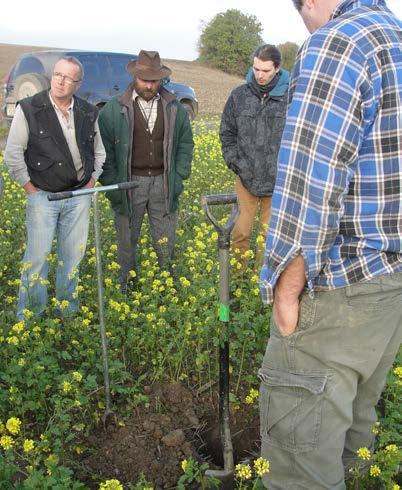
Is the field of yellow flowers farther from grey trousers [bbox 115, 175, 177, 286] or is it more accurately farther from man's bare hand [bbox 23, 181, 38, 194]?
man's bare hand [bbox 23, 181, 38, 194]

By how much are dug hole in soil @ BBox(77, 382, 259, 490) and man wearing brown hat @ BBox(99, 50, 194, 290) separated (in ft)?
5.35

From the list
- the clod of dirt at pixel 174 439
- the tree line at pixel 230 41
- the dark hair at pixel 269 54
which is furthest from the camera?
the tree line at pixel 230 41

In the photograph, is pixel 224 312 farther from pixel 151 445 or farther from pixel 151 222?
pixel 151 222

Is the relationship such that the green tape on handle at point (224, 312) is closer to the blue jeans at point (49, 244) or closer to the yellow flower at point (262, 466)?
the yellow flower at point (262, 466)

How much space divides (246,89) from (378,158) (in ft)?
11.5

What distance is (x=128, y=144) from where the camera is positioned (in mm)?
4785

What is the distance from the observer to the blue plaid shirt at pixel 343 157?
5.74ft

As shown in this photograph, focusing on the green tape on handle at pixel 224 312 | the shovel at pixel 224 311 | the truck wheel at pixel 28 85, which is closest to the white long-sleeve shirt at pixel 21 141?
the shovel at pixel 224 311

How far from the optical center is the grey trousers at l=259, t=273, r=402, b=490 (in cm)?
200

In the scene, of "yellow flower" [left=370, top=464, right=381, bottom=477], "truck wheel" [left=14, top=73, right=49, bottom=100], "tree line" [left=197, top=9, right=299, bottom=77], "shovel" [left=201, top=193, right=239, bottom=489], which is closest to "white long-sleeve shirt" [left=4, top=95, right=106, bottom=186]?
"shovel" [left=201, top=193, right=239, bottom=489]

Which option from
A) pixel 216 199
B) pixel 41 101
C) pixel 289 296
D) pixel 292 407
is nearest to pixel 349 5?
pixel 289 296

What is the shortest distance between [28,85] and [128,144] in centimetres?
753

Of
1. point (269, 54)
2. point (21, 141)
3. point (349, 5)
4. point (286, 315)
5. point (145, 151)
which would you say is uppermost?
point (269, 54)

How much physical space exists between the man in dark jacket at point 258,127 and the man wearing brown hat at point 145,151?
45 centimetres
